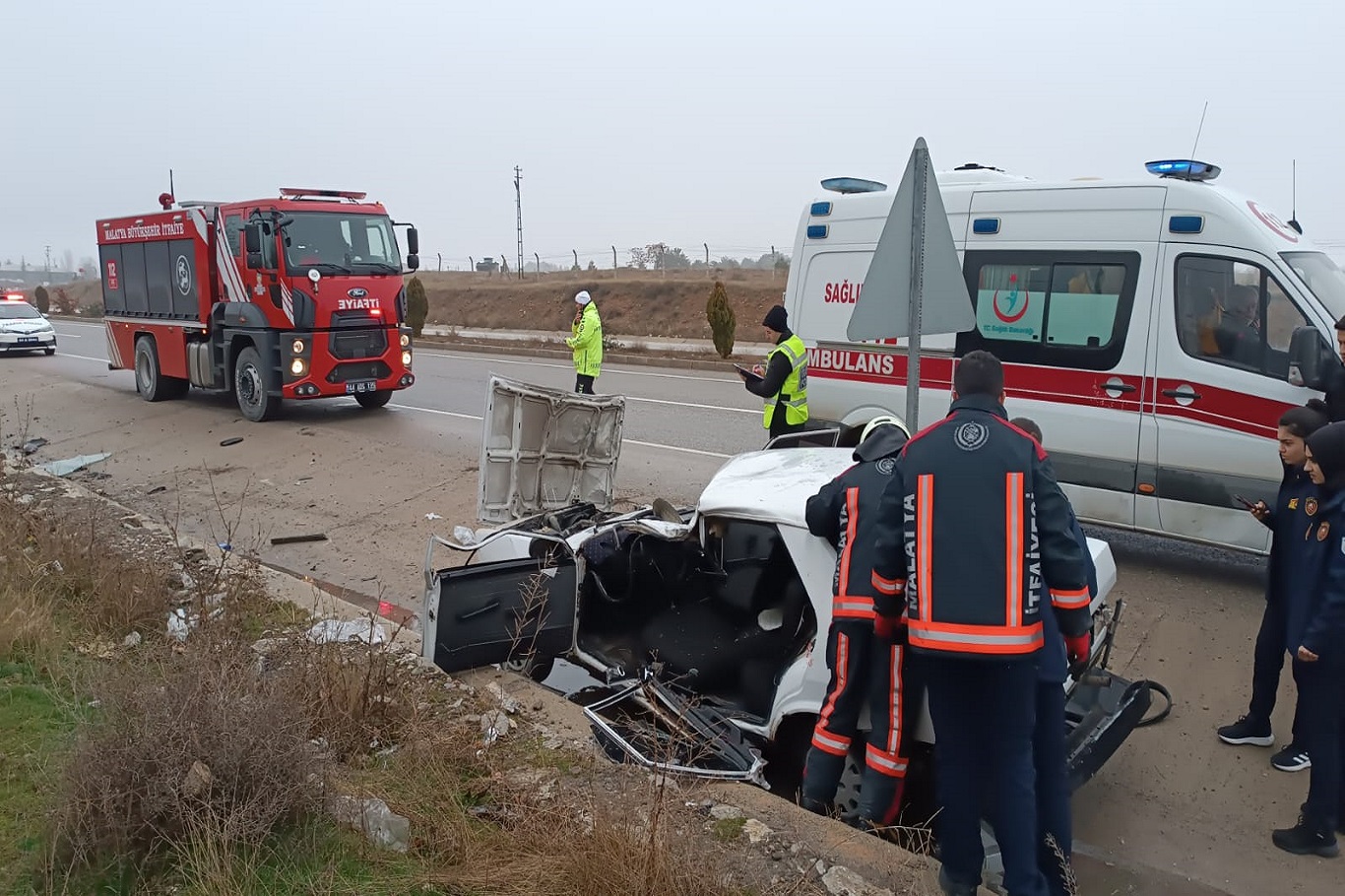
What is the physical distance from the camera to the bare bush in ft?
9.91

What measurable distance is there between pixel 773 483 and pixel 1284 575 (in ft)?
7.27

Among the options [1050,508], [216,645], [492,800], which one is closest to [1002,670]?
[1050,508]

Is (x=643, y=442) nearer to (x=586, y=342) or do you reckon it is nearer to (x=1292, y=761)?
(x=586, y=342)

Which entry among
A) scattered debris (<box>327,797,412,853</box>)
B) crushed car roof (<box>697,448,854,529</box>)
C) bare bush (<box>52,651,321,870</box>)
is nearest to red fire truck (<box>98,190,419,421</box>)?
crushed car roof (<box>697,448,854,529</box>)

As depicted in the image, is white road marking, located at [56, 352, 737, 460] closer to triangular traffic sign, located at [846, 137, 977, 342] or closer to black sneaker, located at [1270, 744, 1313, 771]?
triangular traffic sign, located at [846, 137, 977, 342]

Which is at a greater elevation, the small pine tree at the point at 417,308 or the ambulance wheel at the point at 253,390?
the small pine tree at the point at 417,308

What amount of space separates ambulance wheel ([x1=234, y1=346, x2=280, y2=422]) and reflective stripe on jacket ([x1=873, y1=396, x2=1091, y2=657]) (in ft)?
38.2

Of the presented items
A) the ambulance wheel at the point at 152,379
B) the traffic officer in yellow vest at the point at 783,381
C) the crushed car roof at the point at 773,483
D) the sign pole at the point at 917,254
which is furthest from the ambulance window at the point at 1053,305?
the ambulance wheel at the point at 152,379

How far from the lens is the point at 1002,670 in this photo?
10.0 ft

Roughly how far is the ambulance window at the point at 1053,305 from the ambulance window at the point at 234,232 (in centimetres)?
981

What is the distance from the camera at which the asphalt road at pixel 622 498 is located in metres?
4.00

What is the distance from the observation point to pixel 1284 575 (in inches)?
170

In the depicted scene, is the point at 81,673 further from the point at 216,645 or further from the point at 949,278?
the point at 949,278

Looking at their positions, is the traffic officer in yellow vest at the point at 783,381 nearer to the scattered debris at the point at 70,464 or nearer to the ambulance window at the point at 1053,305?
the ambulance window at the point at 1053,305
